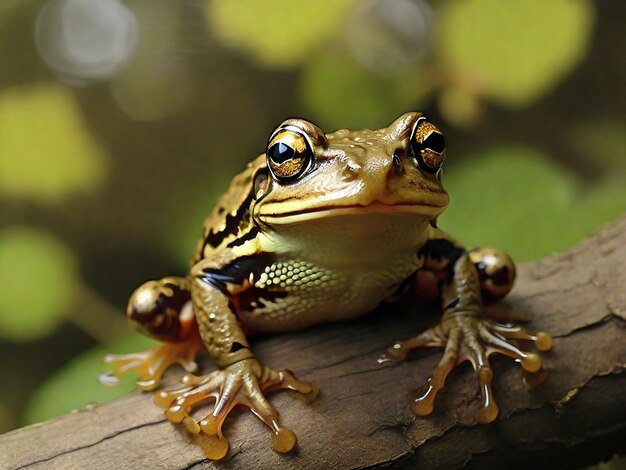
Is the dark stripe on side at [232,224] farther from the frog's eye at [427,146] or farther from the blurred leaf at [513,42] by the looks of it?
the blurred leaf at [513,42]

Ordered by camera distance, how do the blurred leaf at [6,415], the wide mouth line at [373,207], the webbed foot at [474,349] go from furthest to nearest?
the blurred leaf at [6,415]
the webbed foot at [474,349]
the wide mouth line at [373,207]

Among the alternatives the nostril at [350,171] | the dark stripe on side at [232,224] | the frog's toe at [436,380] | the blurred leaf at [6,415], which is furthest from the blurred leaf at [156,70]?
the frog's toe at [436,380]

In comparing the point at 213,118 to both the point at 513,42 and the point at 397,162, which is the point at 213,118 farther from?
the point at 397,162

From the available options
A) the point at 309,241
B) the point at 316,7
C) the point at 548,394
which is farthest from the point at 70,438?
the point at 316,7

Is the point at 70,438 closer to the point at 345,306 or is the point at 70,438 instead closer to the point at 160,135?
the point at 345,306

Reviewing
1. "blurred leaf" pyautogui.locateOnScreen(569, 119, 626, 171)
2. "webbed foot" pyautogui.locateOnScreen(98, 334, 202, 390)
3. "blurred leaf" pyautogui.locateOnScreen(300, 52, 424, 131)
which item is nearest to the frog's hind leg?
"webbed foot" pyautogui.locateOnScreen(98, 334, 202, 390)
